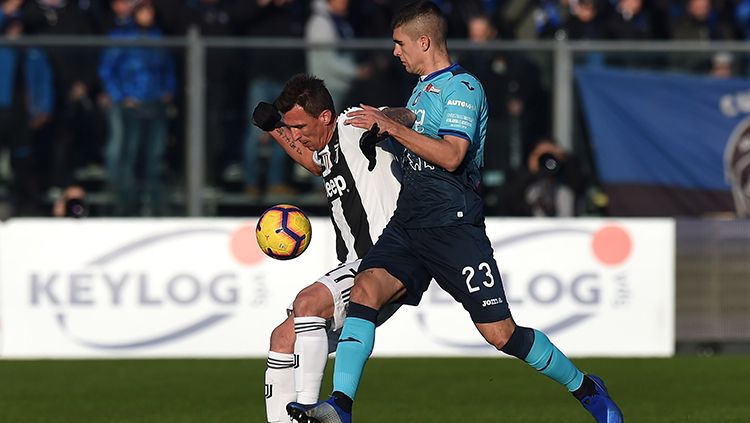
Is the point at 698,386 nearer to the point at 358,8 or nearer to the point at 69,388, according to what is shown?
the point at 69,388

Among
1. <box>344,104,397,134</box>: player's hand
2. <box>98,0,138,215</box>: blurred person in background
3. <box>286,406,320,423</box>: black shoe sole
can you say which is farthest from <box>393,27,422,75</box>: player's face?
<box>98,0,138,215</box>: blurred person in background

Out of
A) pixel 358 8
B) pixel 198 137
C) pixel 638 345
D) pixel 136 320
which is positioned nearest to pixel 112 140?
pixel 198 137

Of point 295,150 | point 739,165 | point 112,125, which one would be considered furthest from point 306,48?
point 295,150

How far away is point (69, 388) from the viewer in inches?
459

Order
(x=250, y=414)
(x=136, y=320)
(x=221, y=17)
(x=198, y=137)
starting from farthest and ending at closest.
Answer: (x=221, y=17) < (x=198, y=137) < (x=136, y=320) < (x=250, y=414)

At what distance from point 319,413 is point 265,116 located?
1.81 metres

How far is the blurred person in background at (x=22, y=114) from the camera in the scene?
14.7 meters

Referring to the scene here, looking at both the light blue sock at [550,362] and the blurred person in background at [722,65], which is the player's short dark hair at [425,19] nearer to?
the light blue sock at [550,362]

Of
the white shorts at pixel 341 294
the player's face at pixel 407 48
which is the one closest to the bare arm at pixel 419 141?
the player's face at pixel 407 48

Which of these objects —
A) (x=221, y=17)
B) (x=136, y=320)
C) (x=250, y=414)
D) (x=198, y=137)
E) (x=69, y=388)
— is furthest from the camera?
(x=221, y=17)

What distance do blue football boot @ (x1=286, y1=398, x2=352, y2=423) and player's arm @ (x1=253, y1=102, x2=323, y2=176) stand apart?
5.53 feet

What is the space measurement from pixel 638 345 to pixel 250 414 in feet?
17.4

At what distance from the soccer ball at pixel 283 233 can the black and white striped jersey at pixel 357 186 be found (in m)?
0.34

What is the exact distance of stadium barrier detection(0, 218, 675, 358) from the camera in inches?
545
